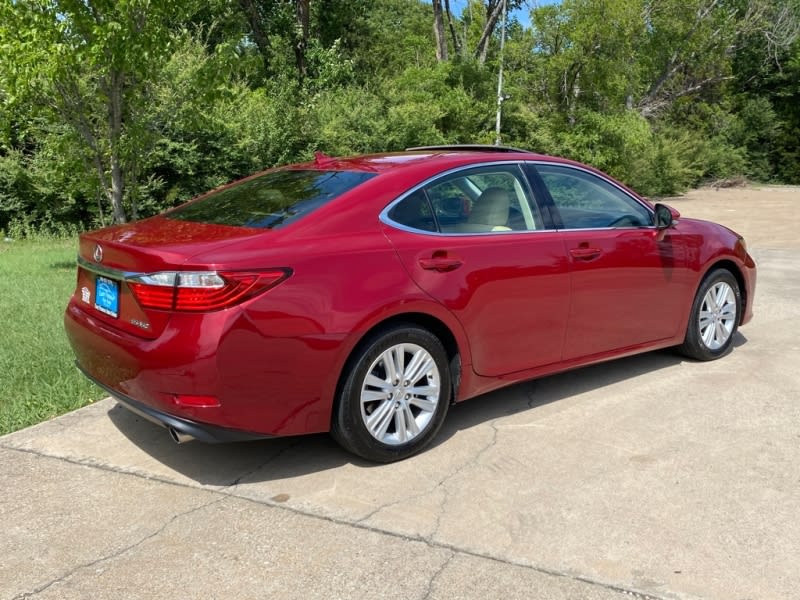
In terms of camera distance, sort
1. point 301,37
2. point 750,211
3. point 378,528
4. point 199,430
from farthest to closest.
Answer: point 301,37 → point 750,211 → point 199,430 → point 378,528

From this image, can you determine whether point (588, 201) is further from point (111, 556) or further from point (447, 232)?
point (111, 556)

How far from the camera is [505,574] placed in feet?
9.76

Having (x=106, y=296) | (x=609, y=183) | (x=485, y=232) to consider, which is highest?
(x=609, y=183)

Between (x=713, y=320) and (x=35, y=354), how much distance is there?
499cm

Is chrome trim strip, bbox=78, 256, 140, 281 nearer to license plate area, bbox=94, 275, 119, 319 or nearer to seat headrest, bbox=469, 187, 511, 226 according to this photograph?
license plate area, bbox=94, 275, 119, 319

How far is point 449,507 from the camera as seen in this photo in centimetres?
352

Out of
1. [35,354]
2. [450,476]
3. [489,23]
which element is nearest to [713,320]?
[450,476]

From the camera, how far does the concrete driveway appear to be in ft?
9.65

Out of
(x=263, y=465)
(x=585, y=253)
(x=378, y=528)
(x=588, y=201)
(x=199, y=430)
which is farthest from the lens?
(x=588, y=201)

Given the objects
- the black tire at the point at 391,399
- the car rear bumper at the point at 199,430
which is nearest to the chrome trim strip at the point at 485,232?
the black tire at the point at 391,399

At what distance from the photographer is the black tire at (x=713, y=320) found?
18.6ft

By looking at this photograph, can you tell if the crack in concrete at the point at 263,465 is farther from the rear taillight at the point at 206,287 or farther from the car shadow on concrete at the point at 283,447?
the rear taillight at the point at 206,287

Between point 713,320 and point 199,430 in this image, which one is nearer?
point 199,430

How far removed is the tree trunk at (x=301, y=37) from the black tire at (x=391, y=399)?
22452 millimetres
